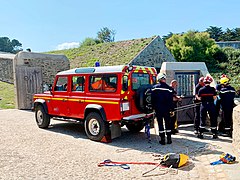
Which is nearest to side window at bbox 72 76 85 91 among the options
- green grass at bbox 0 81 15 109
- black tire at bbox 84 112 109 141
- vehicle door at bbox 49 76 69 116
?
vehicle door at bbox 49 76 69 116

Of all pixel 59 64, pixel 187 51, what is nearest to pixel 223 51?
pixel 187 51

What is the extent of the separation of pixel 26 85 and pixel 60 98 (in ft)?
23.3

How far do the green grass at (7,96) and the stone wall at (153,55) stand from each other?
951cm

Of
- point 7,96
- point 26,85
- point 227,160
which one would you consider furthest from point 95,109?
point 7,96

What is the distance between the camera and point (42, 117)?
9.33 metres

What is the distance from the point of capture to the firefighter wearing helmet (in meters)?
7.61

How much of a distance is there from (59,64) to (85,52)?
36.0ft

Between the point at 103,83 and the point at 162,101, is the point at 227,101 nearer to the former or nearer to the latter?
the point at 162,101

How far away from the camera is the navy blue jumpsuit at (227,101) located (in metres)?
7.61

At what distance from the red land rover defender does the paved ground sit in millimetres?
559

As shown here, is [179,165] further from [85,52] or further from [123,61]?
[85,52]

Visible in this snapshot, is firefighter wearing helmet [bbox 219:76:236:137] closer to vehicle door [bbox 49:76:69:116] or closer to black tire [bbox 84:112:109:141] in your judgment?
black tire [bbox 84:112:109:141]

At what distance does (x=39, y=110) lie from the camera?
31.0 ft

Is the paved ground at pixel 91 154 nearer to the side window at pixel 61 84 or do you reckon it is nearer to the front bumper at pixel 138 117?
the front bumper at pixel 138 117
